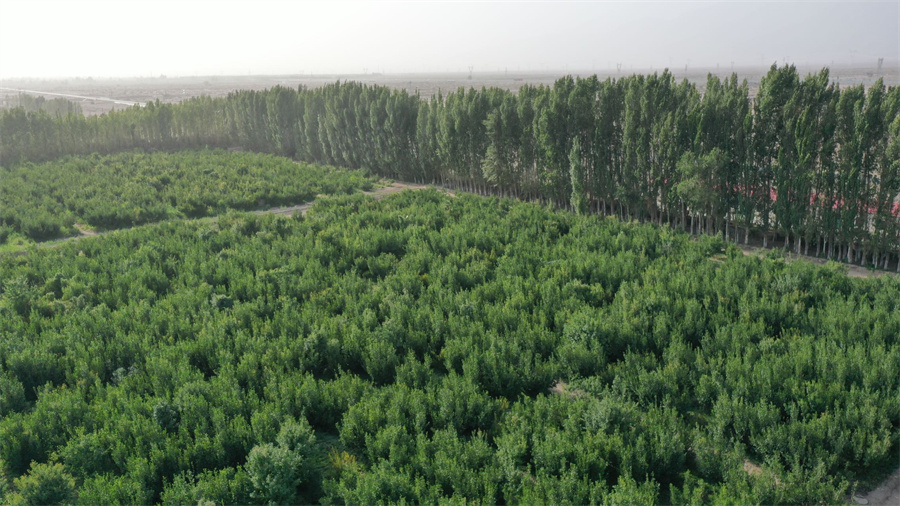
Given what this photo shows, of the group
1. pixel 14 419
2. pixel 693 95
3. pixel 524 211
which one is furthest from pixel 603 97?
pixel 14 419

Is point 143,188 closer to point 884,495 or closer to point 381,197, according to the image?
point 381,197

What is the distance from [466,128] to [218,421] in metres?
31.8

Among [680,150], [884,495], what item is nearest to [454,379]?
[884,495]

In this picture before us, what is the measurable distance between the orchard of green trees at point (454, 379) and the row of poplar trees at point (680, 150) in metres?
5.91

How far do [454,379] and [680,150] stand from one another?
21470 mm

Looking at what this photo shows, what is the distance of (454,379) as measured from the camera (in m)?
13.5

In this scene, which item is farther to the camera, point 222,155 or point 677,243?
point 222,155

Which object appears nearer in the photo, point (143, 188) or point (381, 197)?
point (381, 197)

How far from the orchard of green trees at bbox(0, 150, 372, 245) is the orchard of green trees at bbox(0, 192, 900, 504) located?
41.3ft

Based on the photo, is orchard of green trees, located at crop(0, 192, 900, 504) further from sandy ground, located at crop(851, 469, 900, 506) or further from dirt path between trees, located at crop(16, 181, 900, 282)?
dirt path between trees, located at crop(16, 181, 900, 282)

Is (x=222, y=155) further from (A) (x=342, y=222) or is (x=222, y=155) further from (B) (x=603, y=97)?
(B) (x=603, y=97)

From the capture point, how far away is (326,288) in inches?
816

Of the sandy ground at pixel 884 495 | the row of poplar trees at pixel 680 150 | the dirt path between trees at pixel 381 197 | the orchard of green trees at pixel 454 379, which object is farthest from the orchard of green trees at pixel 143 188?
the sandy ground at pixel 884 495

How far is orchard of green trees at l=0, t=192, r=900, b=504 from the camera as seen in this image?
35.4 feet
